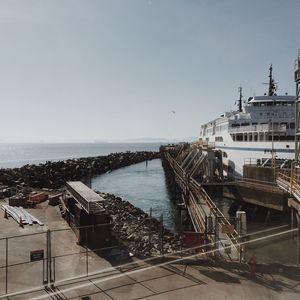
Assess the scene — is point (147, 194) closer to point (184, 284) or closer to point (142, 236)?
point (142, 236)

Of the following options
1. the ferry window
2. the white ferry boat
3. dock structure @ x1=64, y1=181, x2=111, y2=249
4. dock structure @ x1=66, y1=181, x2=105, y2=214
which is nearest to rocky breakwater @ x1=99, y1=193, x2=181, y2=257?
dock structure @ x1=64, y1=181, x2=111, y2=249

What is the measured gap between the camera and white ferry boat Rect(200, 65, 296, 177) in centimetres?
3452

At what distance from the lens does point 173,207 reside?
40.5 meters

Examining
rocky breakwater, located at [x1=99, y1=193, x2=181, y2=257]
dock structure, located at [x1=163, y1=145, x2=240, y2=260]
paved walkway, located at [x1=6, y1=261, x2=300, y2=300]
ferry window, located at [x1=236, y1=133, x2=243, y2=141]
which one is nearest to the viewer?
paved walkway, located at [x1=6, y1=261, x2=300, y2=300]

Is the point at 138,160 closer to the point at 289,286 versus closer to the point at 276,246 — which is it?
the point at 276,246

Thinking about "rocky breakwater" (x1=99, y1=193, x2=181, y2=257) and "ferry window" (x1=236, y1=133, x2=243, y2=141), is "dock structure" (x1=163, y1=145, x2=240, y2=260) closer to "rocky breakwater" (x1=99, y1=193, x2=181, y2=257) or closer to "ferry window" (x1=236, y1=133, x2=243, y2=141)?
"rocky breakwater" (x1=99, y1=193, x2=181, y2=257)

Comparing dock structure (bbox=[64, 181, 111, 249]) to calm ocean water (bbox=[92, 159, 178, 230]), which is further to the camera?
calm ocean water (bbox=[92, 159, 178, 230])

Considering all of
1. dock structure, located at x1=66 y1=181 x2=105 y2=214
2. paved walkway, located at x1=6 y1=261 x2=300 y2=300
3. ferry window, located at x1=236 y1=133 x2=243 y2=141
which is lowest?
paved walkway, located at x1=6 y1=261 x2=300 y2=300

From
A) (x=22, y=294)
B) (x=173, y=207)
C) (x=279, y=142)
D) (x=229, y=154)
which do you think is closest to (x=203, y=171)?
(x=229, y=154)

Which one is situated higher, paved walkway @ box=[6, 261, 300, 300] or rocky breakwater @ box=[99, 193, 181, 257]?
paved walkway @ box=[6, 261, 300, 300]

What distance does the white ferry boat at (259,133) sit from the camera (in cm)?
3452

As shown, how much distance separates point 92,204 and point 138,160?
104 metres

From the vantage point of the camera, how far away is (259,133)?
36625 mm

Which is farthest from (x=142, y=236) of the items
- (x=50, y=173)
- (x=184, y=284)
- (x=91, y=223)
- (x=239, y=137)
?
(x=50, y=173)
